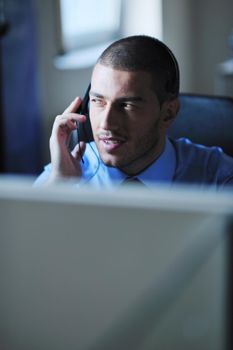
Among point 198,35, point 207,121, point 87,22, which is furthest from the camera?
point 198,35

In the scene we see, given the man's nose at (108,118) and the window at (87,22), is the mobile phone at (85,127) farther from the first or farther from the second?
the window at (87,22)

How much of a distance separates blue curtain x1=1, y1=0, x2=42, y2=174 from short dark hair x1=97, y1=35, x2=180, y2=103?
6.11ft

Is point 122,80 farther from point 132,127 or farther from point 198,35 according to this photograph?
point 198,35

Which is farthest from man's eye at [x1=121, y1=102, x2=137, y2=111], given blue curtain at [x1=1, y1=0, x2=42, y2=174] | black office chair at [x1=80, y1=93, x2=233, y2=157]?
blue curtain at [x1=1, y1=0, x2=42, y2=174]

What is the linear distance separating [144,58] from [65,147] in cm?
18

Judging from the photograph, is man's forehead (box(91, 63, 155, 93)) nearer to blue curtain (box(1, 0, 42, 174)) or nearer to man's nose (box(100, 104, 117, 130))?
man's nose (box(100, 104, 117, 130))

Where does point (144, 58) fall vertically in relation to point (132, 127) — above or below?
above

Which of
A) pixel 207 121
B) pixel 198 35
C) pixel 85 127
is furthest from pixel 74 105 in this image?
pixel 198 35

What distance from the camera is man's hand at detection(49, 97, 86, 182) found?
900 millimetres

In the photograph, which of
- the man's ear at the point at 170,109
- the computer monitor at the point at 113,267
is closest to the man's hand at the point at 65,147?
the man's ear at the point at 170,109

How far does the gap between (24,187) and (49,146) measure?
22.1 inches

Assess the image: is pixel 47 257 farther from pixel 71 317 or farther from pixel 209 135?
pixel 209 135

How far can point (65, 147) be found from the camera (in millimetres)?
950

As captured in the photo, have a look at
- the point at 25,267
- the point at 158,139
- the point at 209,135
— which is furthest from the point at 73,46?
the point at 25,267
